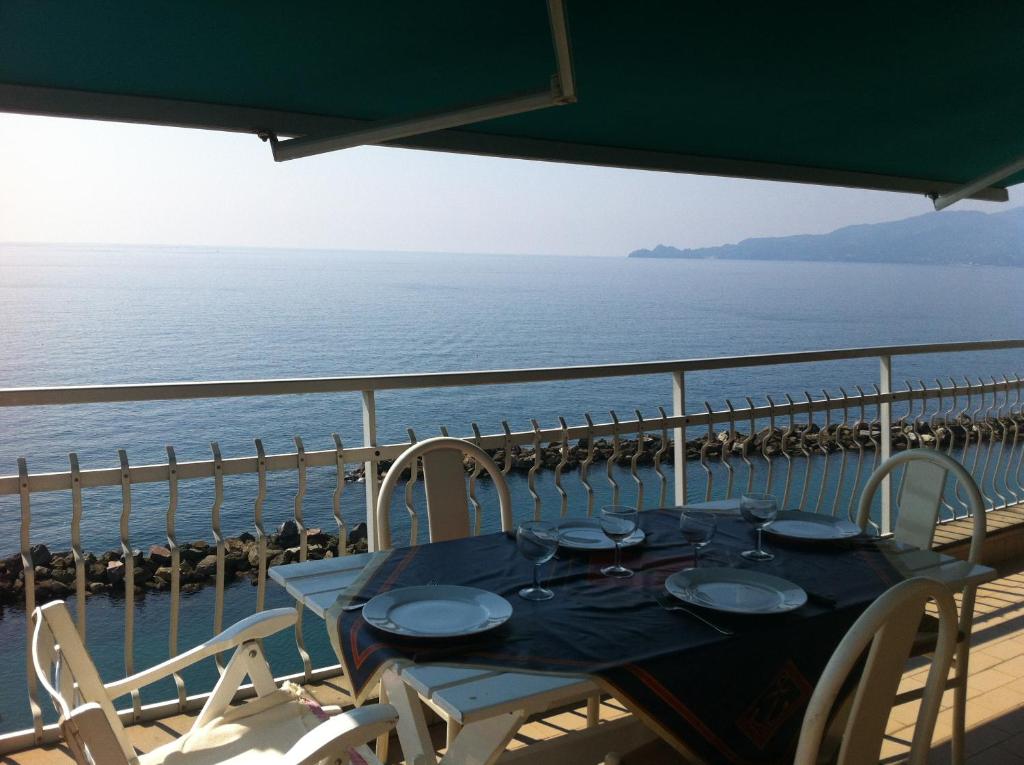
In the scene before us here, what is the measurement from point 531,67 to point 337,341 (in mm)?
44042

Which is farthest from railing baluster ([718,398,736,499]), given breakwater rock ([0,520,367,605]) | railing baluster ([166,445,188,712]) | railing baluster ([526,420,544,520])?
breakwater rock ([0,520,367,605])

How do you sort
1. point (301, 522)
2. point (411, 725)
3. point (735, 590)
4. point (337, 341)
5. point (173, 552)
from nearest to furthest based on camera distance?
point (411, 725) < point (735, 590) < point (173, 552) < point (301, 522) < point (337, 341)

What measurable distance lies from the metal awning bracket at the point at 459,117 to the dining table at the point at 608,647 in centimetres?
123

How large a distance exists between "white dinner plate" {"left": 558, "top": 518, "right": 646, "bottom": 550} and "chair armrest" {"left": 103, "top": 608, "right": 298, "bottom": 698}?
0.73 meters

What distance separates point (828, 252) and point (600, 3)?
59.0 m

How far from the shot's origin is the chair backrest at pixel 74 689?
1349 millimetres

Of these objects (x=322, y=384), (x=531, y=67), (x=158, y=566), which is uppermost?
(x=531, y=67)

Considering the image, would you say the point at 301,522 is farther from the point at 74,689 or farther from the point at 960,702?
the point at 960,702

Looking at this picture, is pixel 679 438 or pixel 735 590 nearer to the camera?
pixel 735 590

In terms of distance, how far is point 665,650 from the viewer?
164 centimetres

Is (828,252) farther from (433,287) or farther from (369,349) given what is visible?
(369,349)

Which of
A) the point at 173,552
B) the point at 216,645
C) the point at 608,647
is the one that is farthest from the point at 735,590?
the point at 173,552

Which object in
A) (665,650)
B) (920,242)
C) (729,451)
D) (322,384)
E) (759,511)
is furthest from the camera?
(920,242)

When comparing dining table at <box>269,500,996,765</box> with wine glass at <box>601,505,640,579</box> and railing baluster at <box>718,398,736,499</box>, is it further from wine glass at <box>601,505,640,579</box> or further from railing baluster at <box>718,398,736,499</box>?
railing baluster at <box>718,398,736,499</box>
